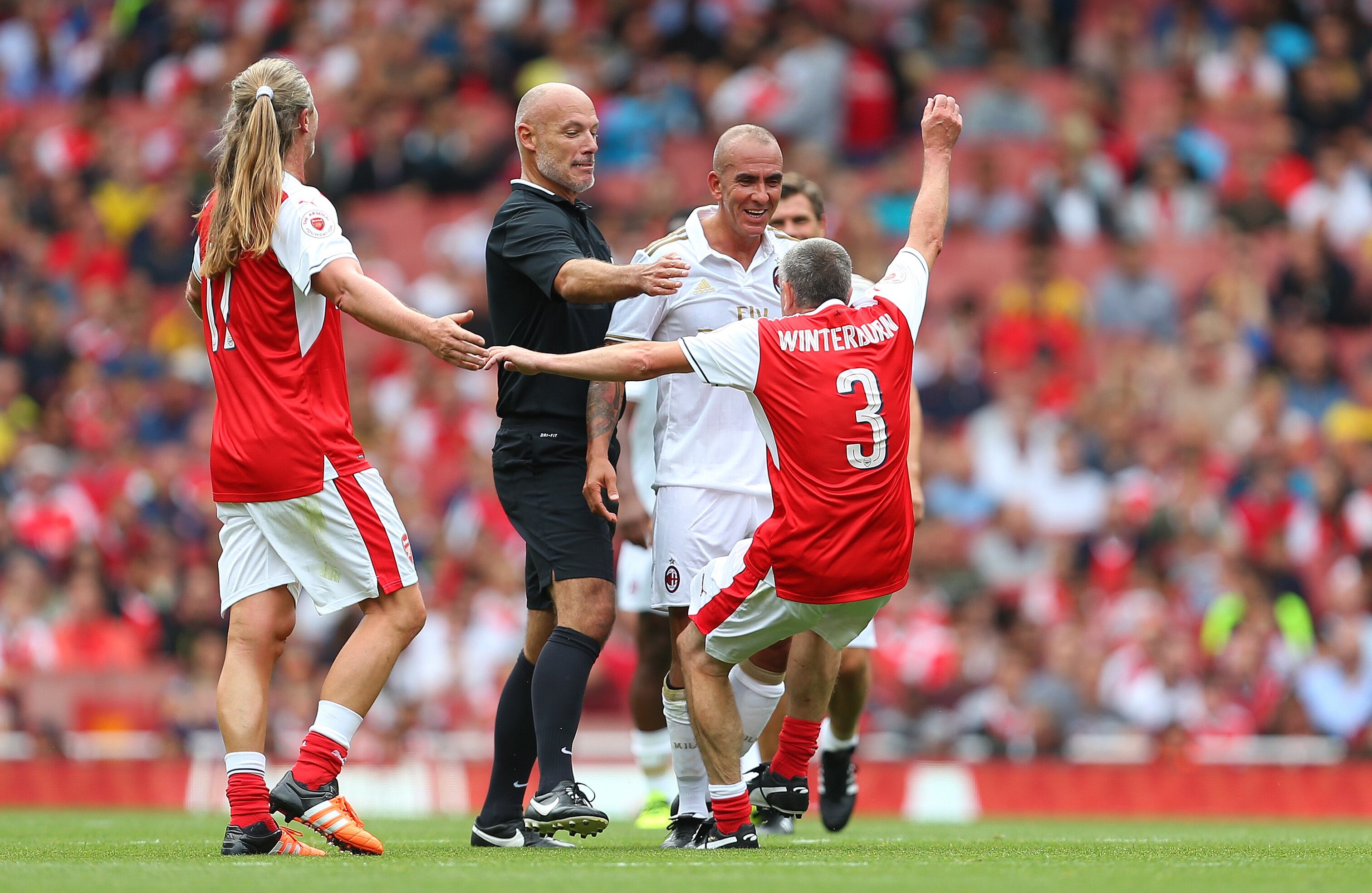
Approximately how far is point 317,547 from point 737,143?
7.34ft

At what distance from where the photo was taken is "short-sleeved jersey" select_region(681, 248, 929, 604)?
6879 mm

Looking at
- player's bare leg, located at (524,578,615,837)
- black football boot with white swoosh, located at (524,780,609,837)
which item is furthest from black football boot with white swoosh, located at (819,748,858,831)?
black football boot with white swoosh, located at (524,780,609,837)

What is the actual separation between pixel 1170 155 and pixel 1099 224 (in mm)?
981

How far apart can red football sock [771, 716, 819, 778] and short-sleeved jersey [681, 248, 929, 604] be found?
0.90 m

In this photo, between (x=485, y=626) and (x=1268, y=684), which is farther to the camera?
(x=485, y=626)

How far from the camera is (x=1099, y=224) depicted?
17719mm

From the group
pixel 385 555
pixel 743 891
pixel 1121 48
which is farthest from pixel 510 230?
pixel 1121 48

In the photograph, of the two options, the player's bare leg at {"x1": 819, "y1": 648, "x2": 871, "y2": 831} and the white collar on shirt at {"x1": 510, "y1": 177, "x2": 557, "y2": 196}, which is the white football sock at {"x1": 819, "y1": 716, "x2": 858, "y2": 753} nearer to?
the player's bare leg at {"x1": 819, "y1": 648, "x2": 871, "y2": 831}

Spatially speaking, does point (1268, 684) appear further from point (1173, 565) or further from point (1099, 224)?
point (1099, 224)

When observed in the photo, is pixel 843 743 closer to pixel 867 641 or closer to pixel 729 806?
pixel 867 641

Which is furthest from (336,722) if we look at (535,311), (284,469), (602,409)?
(535,311)

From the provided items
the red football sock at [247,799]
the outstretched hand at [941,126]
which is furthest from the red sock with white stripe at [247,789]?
the outstretched hand at [941,126]

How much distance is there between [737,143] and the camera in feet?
24.5

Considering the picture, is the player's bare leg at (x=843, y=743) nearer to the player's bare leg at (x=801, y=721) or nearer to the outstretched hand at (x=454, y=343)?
the player's bare leg at (x=801, y=721)
